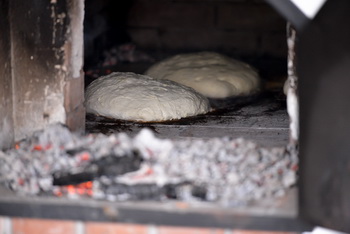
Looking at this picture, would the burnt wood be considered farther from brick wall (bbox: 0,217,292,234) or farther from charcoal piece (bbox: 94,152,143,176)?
charcoal piece (bbox: 94,152,143,176)

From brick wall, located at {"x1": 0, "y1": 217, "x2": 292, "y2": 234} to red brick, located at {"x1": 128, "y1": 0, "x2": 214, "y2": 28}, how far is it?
8.84 ft

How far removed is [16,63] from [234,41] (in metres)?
2.26

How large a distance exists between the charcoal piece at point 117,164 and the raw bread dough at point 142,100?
777 mm

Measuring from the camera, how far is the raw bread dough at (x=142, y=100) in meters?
2.84

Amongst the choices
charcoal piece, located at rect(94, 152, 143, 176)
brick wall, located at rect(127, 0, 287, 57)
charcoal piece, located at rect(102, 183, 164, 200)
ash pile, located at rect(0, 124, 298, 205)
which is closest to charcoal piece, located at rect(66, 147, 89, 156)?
ash pile, located at rect(0, 124, 298, 205)

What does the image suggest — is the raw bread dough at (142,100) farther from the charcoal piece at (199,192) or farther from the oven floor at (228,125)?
the charcoal piece at (199,192)

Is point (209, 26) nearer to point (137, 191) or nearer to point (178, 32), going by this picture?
point (178, 32)

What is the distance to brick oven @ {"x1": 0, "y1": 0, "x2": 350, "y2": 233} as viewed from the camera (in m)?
1.78

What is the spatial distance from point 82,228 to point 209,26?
2708mm

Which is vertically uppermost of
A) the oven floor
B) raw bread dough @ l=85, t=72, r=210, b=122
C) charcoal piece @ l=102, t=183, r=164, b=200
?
raw bread dough @ l=85, t=72, r=210, b=122

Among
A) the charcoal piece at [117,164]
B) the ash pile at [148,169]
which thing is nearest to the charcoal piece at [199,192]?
the ash pile at [148,169]

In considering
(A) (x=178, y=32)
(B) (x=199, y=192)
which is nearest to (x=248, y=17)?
(A) (x=178, y=32)

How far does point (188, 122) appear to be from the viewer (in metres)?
2.81

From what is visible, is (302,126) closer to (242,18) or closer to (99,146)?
(99,146)
